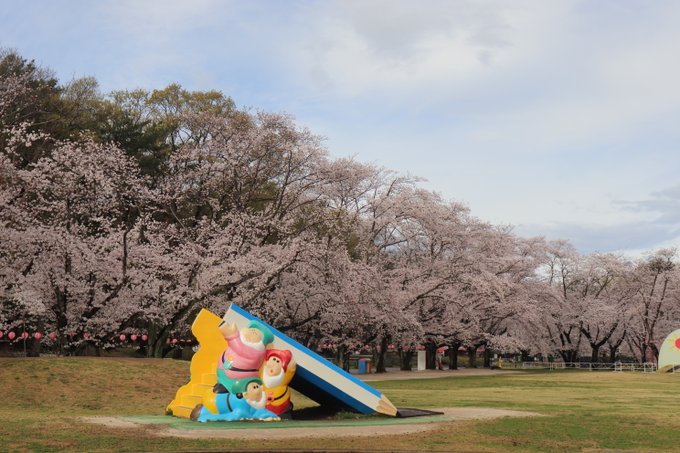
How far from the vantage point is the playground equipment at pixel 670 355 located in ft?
178

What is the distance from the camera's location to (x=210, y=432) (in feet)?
52.5

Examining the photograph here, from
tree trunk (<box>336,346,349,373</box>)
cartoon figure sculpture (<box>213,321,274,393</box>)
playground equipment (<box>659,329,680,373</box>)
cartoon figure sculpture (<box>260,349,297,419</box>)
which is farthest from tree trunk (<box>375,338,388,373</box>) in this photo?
cartoon figure sculpture (<box>213,321,274,393</box>)

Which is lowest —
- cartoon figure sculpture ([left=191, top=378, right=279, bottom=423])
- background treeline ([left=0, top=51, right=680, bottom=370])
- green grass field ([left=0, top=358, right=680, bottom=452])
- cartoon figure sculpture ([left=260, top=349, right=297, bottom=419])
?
green grass field ([left=0, top=358, right=680, bottom=452])

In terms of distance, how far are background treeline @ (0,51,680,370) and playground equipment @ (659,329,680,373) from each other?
8038mm

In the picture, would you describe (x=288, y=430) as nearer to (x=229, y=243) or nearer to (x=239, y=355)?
(x=239, y=355)

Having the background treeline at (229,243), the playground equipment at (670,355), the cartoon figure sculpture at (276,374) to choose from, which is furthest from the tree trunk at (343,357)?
the cartoon figure sculpture at (276,374)

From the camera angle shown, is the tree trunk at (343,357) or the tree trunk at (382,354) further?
the tree trunk at (382,354)

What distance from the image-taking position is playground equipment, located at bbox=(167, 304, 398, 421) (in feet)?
58.4

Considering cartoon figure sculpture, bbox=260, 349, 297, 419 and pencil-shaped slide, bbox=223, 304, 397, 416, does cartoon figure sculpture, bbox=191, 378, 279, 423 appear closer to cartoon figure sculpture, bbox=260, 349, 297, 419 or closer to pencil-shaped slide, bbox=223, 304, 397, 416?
cartoon figure sculpture, bbox=260, 349, 297, 419

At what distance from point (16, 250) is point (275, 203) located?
15221mm

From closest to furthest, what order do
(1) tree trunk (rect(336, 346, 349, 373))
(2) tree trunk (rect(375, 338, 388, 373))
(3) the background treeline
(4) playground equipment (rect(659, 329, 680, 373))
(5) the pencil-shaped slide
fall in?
1. (5) the pencil-shaped slide
2. (3) the background treeline
3. (1) tree trunk (rect(336, 346, 349, 373))
4. (2) tree trunk (rect(375, 338, 388, 373))
5. (4) playground equipment (rect(659, 329, 680, 373))

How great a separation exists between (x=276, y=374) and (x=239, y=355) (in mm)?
952

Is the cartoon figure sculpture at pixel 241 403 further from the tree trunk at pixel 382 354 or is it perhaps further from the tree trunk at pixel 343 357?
the tree trunk at pixel 382 354

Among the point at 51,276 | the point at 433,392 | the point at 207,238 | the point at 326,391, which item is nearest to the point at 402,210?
the point at 207,238
